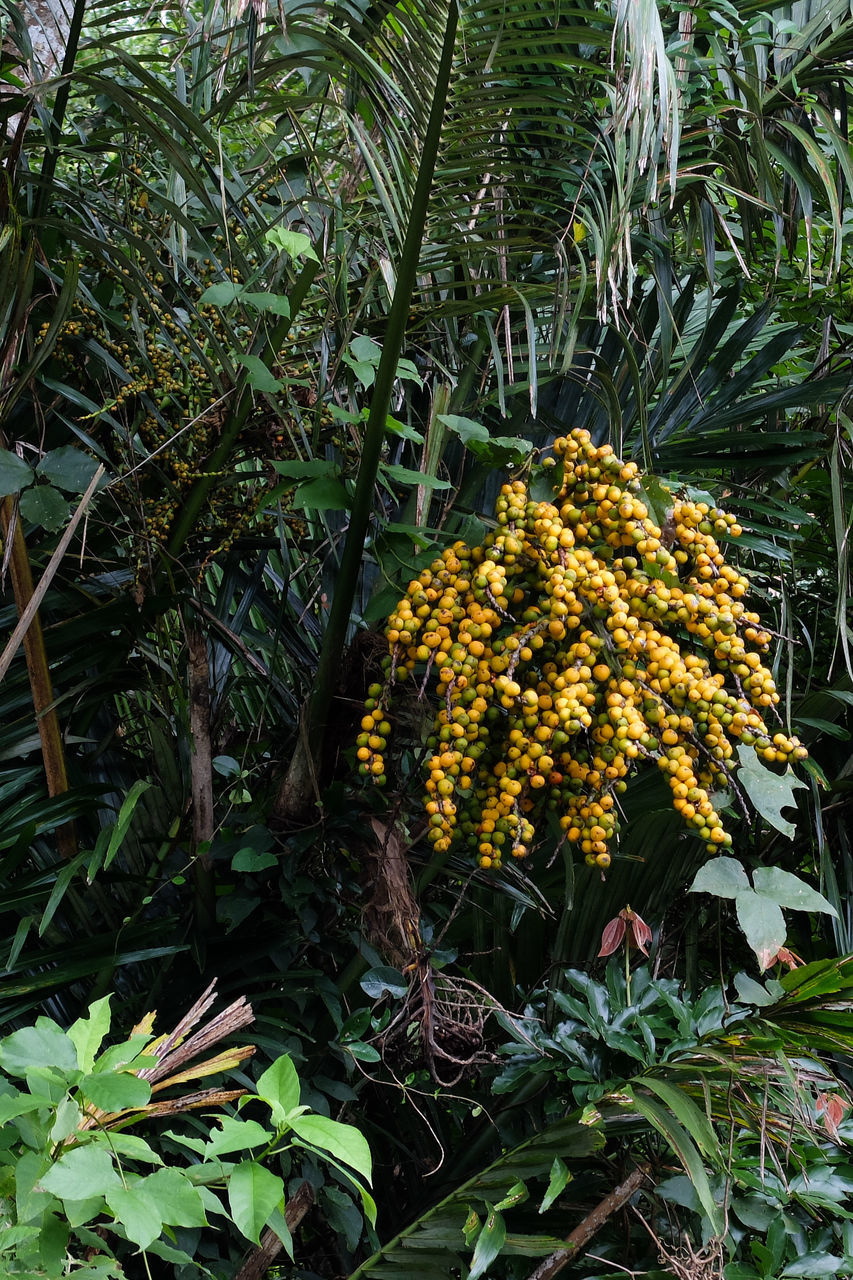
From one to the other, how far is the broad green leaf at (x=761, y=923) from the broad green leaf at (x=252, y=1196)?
0.56 meters

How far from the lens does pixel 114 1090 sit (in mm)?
722

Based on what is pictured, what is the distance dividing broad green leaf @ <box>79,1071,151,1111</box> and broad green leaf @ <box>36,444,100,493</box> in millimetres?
831

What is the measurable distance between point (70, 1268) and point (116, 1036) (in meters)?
0.64

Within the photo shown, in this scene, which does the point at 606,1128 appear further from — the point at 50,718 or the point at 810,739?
the point at 50,718

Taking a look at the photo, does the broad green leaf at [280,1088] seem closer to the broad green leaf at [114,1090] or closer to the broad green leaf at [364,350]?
the broad green leaf at [114,1090]

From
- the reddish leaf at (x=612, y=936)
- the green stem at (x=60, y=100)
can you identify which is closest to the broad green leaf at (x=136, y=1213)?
the reddish leaf at (x=612, y=936)

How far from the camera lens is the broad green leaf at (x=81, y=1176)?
0.69 m

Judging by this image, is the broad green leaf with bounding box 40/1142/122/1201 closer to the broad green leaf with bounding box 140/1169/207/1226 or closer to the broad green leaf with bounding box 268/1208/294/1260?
the broad green leaf with bounding box 140/1169/207/1226

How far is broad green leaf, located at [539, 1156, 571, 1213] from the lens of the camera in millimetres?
1133

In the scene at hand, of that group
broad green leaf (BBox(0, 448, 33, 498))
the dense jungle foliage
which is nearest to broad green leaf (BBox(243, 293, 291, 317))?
the dense jungle foliage

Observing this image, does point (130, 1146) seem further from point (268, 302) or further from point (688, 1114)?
point (268, 302)

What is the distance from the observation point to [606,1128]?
1286 millimetres

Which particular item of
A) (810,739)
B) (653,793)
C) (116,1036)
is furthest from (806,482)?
(116,1036)

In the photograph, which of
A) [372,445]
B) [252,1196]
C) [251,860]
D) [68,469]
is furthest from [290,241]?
[252,1196]
